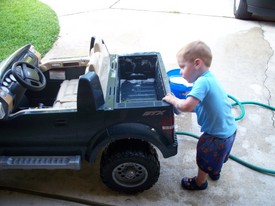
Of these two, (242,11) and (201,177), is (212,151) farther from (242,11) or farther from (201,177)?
(242,11)

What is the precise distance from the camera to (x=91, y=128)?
2.17 meters

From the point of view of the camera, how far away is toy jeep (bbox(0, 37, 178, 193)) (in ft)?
6.85

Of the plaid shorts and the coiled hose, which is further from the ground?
the plaid shorts

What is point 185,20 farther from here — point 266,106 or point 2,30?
point 2,30

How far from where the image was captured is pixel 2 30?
538 cm

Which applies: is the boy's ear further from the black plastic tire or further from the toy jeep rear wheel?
the black plastic tire

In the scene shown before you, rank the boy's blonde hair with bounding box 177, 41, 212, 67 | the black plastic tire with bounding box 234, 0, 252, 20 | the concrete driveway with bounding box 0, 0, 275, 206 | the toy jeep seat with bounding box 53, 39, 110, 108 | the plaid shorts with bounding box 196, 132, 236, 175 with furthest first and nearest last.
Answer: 1. the black plastic tire with bounding box 234, 0, 252, 20
2. the concrete driveway with bounding box 0, 0, 275, 206
3. the toy jeep seat with bounding box 53, 39, 110, 108
4. the plaid shorts with bounding box 196, 132, 236, 175
5. the boy's blonde hair with bounding box 177, 41, 212, 67

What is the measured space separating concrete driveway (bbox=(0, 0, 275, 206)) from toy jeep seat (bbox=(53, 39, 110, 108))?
0.62 m

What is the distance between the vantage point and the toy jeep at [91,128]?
209 cm

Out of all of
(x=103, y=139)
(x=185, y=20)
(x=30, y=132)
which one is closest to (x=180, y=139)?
(x=103, y=139)

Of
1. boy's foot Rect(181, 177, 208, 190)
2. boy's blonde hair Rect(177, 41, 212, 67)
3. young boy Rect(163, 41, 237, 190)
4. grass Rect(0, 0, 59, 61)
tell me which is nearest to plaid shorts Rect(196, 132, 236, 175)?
young boy Rect(163, 41, 237, 190)

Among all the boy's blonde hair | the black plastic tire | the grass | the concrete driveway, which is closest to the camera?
the boy's blonde hair

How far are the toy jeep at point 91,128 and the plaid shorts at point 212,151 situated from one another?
21 cm

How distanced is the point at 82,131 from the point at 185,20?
4424mm
